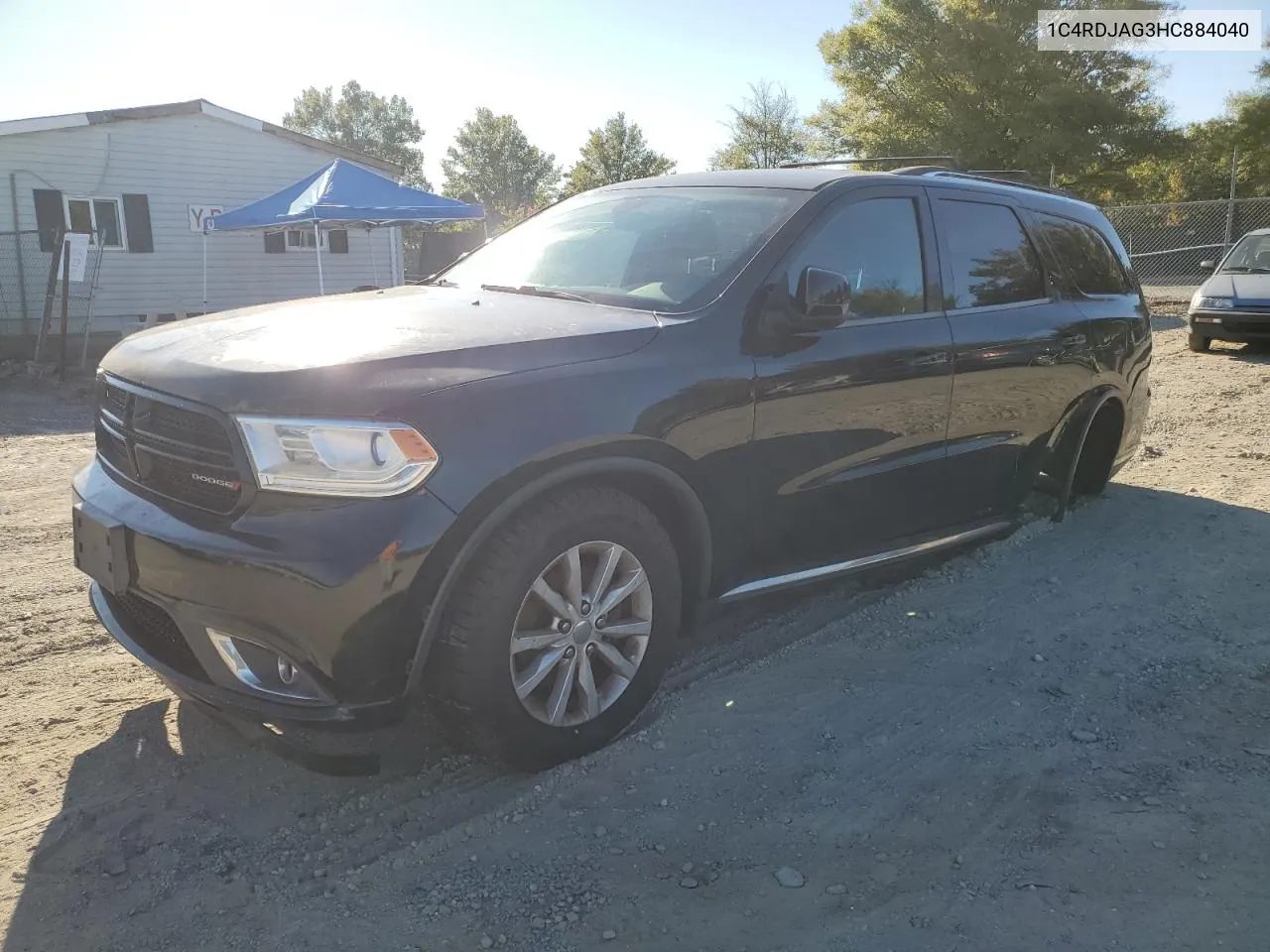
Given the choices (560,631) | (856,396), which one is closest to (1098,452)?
(856,396)

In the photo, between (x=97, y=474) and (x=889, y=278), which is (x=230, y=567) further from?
(x=889, y=278)

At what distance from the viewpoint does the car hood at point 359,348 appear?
2.53 meters

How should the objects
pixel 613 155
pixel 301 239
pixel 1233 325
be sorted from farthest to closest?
pixel 613 155 → pixel 301 239 → pixel 1233 325

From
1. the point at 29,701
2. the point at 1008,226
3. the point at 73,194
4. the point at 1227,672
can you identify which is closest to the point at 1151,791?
the point at 1227,672

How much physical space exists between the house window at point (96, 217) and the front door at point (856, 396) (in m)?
16.6

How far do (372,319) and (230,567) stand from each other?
3.44ft

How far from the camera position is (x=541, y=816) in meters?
2.77

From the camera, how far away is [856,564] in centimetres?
387

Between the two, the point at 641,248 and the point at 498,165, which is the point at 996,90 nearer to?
the point at 641,248

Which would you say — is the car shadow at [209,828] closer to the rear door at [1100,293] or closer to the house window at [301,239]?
the rear door at [1100,293]

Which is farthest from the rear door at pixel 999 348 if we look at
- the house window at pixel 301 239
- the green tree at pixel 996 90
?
the green tree at pixel 996 90

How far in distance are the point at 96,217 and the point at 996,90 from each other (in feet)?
96.5

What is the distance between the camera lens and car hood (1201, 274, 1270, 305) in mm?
12102

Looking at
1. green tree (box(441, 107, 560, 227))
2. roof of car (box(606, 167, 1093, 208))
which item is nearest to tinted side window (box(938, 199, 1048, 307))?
roof of car (box(606, 167, 1093, 208))
